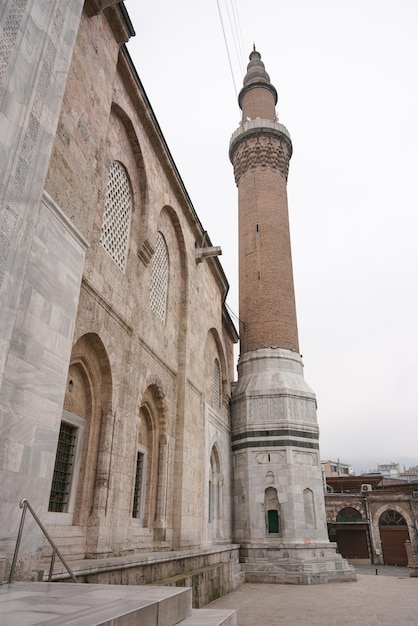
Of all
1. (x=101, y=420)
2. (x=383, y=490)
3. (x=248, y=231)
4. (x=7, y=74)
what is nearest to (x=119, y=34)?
(x=7, y=74)

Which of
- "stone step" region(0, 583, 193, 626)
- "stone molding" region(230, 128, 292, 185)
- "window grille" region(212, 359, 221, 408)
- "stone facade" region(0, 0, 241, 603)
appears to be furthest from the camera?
"stone molding" region(230, 128, 292, 185)

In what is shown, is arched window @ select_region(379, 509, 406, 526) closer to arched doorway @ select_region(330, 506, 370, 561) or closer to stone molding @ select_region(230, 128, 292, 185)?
arched doorway @ select_region(330, 506, 370, 561)

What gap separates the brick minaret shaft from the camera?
58.3ft

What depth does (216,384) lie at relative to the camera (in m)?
16.1

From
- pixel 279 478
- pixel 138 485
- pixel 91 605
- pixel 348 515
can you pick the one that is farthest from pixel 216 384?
pixel 348 515

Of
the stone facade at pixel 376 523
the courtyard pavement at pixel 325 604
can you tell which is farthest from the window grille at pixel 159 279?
the stone facade at pixel 376 523

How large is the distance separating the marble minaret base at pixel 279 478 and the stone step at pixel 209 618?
10302mm

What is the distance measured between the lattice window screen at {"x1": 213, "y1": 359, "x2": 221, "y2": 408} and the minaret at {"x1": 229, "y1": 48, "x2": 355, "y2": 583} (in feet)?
3.32

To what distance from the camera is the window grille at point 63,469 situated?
6.46m

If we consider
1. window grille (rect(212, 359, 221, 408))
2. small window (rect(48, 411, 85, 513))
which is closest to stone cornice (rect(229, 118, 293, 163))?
window grille (rect(212, 359, 221, 408))

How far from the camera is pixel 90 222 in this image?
6633 mm

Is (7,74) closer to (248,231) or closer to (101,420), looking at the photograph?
(101,420)

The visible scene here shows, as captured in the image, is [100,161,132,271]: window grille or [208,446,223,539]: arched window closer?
[100,161,132,271]: window grille

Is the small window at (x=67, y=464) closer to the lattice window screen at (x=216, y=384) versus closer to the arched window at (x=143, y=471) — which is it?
the arched window at (x=143, y=471)
